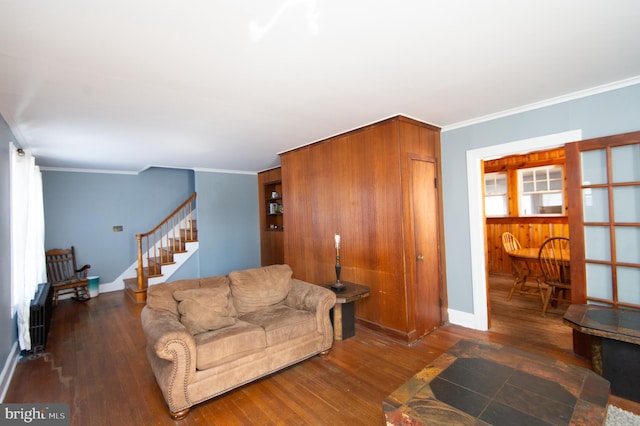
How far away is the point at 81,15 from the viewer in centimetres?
156

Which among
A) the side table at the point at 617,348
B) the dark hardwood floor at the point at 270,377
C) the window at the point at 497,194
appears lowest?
the dark hardwood floor at the point at 270,377

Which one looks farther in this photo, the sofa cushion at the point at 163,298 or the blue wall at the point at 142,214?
the blue wall at the point at 142,214


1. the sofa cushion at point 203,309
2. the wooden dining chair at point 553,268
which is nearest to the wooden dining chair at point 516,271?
the wooden dining chair at point 553,268

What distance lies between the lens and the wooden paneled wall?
545 centimetres

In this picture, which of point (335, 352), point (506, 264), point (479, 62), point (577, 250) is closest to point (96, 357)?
point (335, 352)

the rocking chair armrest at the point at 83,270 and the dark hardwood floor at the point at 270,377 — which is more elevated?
the rocking chair armrest at the point at 83,270

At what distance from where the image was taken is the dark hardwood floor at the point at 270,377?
7.20 feet

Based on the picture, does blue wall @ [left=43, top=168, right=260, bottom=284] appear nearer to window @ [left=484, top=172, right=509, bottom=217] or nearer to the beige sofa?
the beige sofa

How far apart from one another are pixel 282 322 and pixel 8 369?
8.56ft

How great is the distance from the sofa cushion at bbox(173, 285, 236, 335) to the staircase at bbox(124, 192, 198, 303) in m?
3.40

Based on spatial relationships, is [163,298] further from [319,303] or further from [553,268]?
[553,268]

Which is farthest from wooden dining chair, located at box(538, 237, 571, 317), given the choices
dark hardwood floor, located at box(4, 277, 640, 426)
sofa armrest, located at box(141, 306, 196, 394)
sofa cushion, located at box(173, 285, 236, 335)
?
sofa armrest, located at box(141, 306, 196, 394)

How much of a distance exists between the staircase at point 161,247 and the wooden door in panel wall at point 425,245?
4.79 metres

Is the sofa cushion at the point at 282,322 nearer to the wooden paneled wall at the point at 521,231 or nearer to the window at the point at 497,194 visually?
the wooden paneled wall at the point at 521,231
